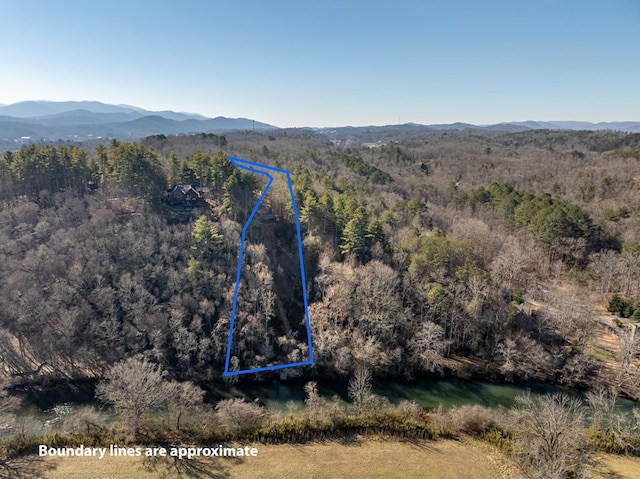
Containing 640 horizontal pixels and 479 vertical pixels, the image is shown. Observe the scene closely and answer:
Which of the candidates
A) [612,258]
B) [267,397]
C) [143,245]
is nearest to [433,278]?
[267,397]

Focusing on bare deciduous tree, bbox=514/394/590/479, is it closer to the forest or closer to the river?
the river

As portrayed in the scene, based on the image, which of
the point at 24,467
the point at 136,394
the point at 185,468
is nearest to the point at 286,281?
the point at 136,394

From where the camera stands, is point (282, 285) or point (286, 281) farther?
point (286, 281)

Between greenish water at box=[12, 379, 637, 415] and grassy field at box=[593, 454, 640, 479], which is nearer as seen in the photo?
grassy field at box=[593, 454, 640, 479]

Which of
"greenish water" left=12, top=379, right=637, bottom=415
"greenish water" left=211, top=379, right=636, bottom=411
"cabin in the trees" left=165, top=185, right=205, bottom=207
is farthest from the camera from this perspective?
"cabin in the trees" left=165, top=185, right=205, bottom=207

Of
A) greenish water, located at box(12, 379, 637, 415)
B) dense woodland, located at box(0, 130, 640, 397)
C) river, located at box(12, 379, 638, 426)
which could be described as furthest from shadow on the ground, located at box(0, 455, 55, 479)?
dense woodland, located at box(0, 130, 640, 397)

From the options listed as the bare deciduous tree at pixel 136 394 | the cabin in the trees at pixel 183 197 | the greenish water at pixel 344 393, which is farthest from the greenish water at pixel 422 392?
the cabin in the trees at pixel 183 197

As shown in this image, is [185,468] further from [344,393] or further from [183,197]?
[183,197]

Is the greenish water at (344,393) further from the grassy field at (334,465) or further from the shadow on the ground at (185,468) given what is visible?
the shadow on the ground at (185,468)
